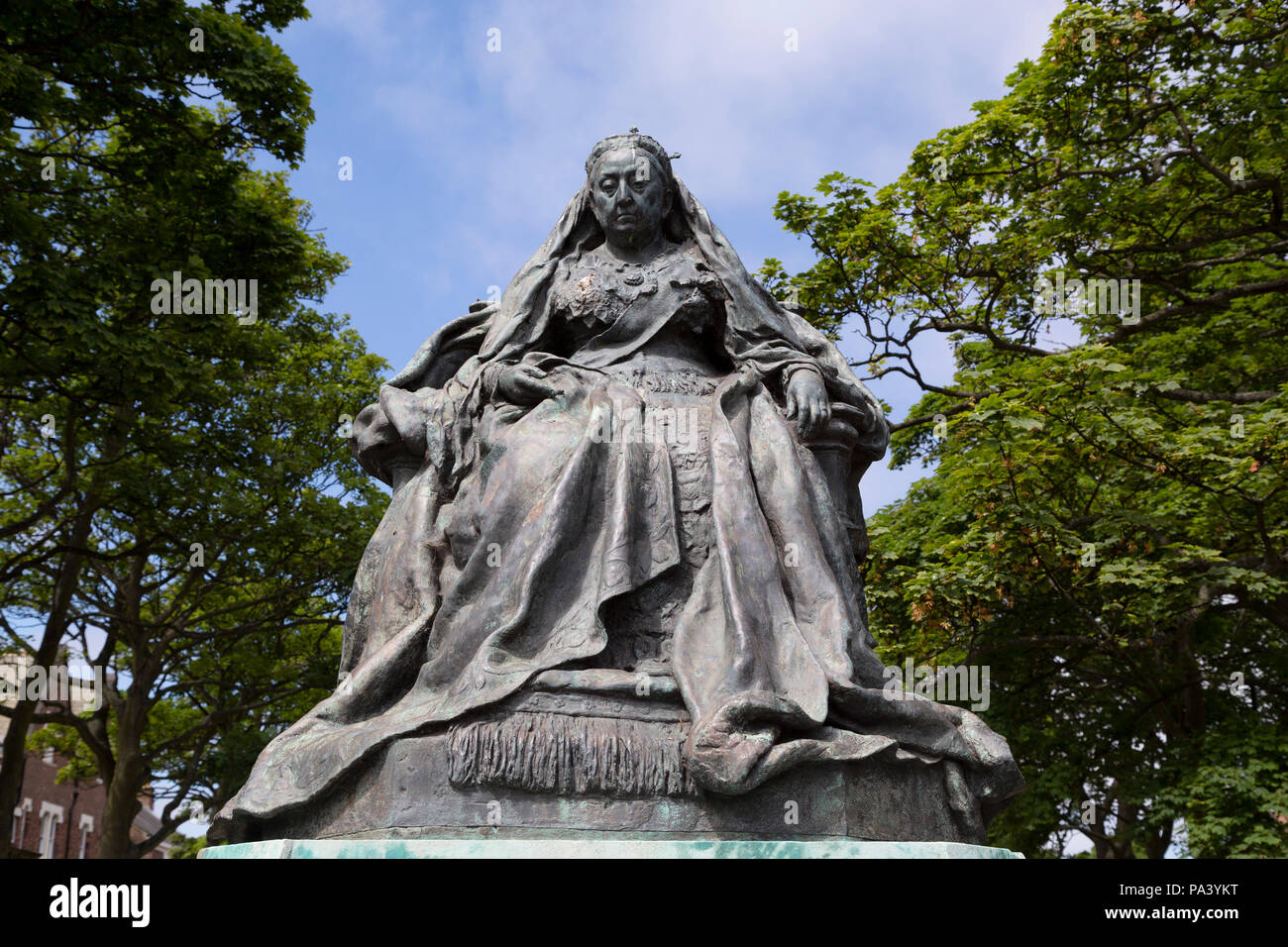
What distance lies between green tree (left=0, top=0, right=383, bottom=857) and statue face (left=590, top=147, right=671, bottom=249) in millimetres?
7064

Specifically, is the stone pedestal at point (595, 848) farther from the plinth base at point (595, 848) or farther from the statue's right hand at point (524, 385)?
the statue's right hand at point (524, 385)

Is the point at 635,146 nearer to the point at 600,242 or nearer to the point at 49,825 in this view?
the point at 600,242

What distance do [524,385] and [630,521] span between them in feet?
2.91

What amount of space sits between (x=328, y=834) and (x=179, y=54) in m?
9.86

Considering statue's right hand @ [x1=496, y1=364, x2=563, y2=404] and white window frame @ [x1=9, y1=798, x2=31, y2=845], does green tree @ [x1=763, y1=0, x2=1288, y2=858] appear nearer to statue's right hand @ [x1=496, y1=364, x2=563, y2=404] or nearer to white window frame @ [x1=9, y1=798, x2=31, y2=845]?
statue's right hand @ [x1=496, y1=364, x2=563, y2=404]

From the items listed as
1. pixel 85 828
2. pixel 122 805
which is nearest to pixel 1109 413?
pixel 122 805

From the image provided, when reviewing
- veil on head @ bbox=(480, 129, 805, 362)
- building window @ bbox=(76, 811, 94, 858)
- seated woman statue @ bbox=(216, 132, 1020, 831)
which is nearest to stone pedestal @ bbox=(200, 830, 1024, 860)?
seated woman statue @ bbox=(216, 132, 1020, 831)

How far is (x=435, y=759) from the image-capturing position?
4367 mm

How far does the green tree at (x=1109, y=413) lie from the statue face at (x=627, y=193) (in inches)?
280

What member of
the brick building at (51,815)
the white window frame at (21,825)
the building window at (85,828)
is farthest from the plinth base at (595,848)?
the building window at (85,828)

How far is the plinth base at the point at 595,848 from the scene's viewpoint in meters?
4.06

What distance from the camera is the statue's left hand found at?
558 centimetres
